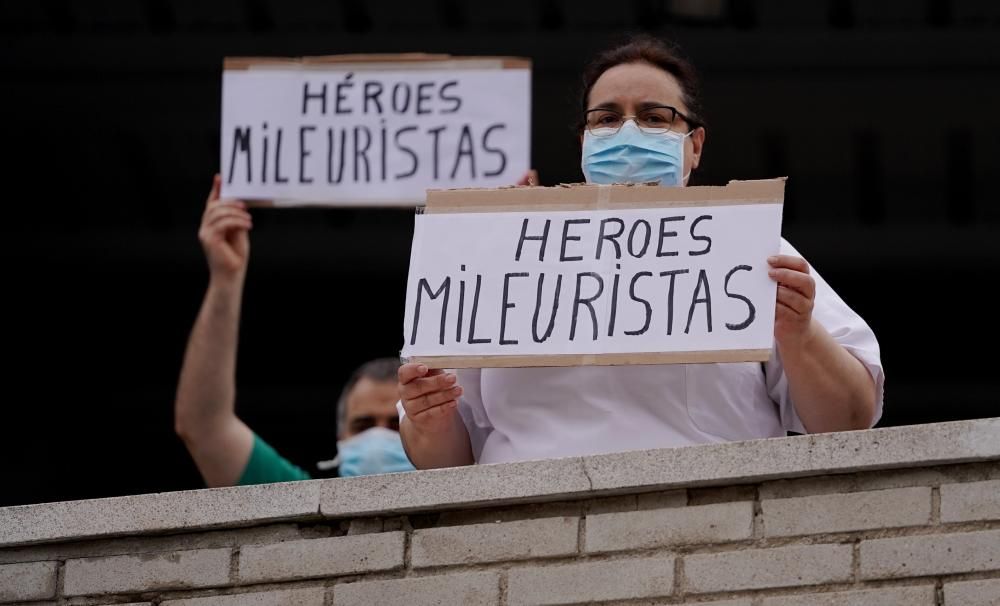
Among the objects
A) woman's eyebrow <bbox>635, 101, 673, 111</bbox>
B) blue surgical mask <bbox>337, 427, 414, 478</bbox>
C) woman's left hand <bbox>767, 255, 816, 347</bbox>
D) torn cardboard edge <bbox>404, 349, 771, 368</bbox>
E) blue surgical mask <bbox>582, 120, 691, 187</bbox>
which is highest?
woman's eyebrow <bbox>635, 101, 673, 111</bbox>

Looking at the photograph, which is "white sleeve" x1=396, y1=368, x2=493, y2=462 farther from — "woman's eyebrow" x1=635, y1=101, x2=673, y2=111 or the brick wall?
"woman's eyebrow" x1=635, y1=101, x2=673, y2=111

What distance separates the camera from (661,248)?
3.67 meters

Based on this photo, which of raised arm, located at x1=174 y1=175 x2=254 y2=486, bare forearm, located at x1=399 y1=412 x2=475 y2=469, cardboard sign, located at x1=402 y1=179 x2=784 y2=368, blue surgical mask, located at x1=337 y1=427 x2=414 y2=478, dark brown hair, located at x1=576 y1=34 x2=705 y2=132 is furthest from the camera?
blue surgical mask, located at x1=337 y1=427 x2=414 y2=478

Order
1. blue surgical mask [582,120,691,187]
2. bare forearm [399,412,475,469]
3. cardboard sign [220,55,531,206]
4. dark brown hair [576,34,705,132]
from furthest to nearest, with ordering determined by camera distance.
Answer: cardboard sign [220,55,531,206] < dark brown hair [576,34,705,132] < blue surgical mask [582,120,691,187] < bare forearm [399,412,475,469]

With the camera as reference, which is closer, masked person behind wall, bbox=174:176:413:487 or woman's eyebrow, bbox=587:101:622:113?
woman's eyebrow, bbox=587:101:622:113

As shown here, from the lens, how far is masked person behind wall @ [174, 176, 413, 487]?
196 inches

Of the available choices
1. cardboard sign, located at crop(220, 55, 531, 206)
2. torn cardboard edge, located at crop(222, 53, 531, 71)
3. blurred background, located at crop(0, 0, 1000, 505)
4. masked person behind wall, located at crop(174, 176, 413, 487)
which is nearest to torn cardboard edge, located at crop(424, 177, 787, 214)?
masked person behind wall, located at crop(174, 176, 413, 487)

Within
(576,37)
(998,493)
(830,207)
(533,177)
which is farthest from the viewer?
(830,207)

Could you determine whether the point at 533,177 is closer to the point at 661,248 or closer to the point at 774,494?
the point at 661,248

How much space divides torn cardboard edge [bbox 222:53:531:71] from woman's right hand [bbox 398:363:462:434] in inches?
78.6

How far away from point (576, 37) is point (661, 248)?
657cm

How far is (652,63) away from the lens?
3.94 meters

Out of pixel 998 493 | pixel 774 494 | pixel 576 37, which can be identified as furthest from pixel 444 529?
pixel 576 37

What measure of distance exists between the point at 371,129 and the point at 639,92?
5.62 feet
